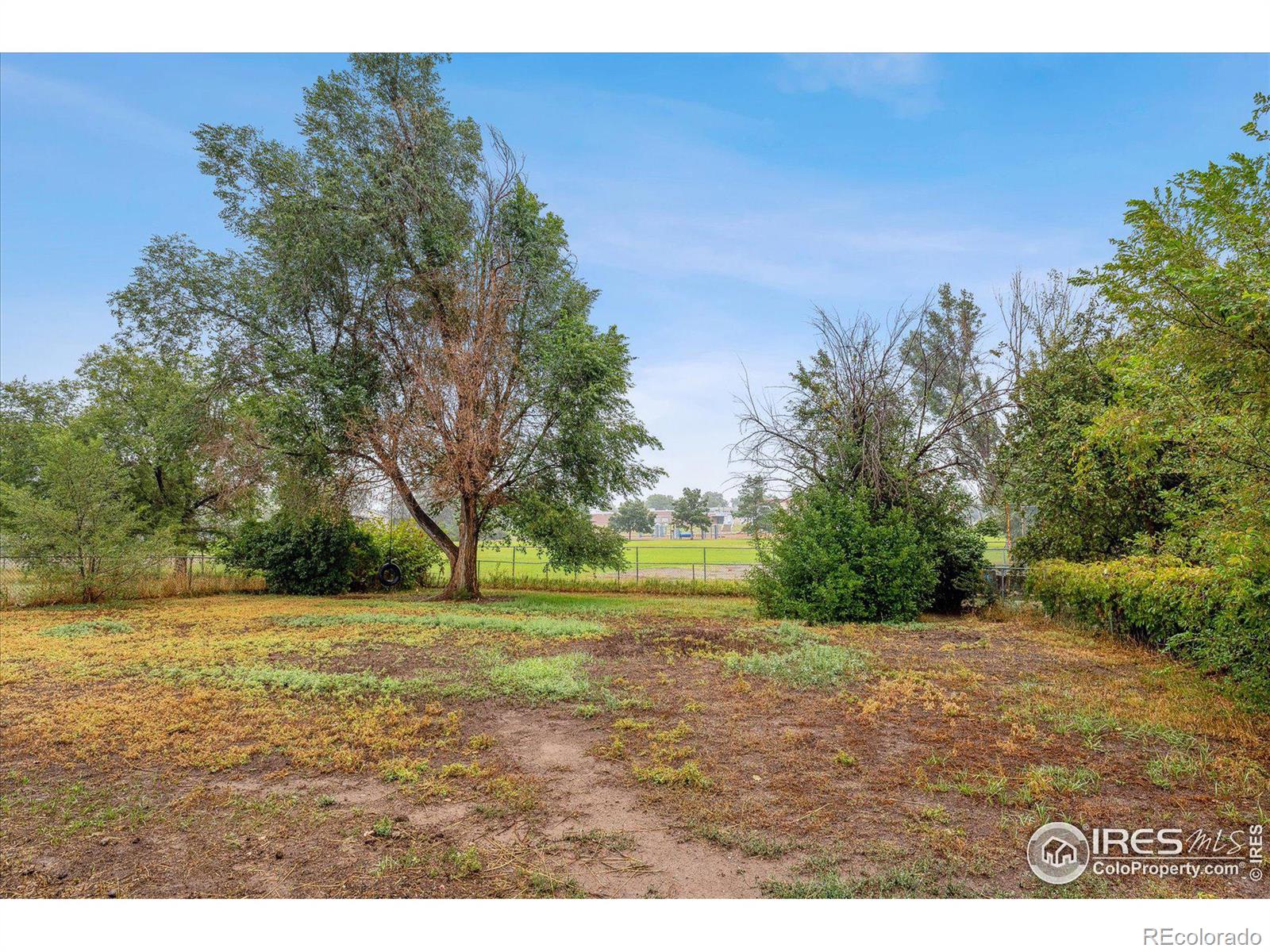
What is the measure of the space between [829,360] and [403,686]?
916cm

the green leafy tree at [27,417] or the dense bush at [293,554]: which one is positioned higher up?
the green leafy tree at [27,417]

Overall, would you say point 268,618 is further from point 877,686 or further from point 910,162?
point 910,162

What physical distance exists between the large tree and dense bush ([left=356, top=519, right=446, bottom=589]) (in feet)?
12.8

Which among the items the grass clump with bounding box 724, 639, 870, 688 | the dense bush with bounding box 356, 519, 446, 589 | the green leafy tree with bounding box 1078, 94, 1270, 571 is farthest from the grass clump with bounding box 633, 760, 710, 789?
the dense bush with bounding box 356, 519, 446, 589

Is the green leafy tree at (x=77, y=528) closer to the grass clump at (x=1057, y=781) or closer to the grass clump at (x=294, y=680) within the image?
the grass clump at (x=294, y=680)

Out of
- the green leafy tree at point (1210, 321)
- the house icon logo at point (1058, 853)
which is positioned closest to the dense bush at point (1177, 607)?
the green leafy tree at point (1210, 321)

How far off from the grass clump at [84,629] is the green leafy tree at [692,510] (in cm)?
5441

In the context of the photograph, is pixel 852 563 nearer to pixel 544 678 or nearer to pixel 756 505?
pixel 756 505

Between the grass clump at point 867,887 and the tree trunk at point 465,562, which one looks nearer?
the grass clump at point 867,887

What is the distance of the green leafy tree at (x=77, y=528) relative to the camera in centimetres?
1276

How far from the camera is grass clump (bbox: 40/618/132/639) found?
9531 mm

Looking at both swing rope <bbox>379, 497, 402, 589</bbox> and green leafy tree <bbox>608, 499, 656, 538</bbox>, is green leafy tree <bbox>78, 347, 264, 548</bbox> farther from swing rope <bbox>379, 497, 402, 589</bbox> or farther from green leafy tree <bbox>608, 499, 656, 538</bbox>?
green leafy tree <bbox>608, 499, 656, 538</bbox>

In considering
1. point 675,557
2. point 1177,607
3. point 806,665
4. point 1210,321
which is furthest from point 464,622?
point 675,557

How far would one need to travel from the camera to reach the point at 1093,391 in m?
10.7
